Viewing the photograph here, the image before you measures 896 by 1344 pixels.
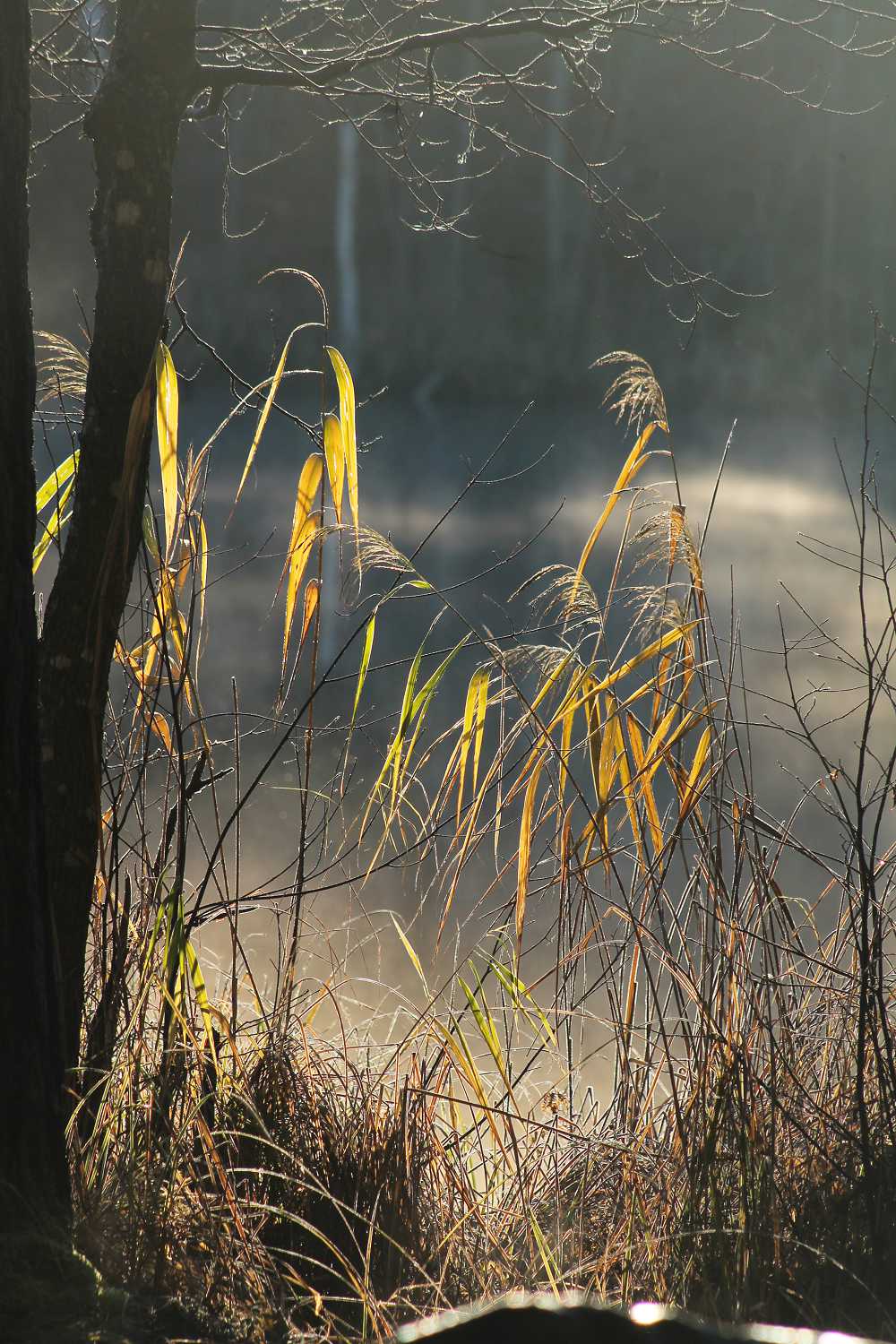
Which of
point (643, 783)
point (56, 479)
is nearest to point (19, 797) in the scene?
point (56, 479)

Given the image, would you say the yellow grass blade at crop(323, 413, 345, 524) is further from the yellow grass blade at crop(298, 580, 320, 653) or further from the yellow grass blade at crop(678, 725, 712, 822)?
the yellow grass blade at crop(678, 725, 712, 822)

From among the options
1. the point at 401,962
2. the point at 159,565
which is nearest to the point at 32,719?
the point at 159,565

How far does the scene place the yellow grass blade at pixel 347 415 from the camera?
1172mm

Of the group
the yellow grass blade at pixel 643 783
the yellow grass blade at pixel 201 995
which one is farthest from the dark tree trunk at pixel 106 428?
the yellow grass blade at pixel 643 783

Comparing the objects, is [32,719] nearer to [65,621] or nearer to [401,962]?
[65,621]

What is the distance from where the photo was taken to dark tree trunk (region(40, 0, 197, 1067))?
1118 millimetres

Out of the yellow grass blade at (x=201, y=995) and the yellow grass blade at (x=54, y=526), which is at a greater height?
the yellow grass blade at (x=54, y=526)

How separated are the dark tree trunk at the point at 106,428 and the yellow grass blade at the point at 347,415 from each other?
18 centimetres

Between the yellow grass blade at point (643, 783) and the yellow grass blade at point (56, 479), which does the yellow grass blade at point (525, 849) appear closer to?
the yellow grass blade at point (643, 783)

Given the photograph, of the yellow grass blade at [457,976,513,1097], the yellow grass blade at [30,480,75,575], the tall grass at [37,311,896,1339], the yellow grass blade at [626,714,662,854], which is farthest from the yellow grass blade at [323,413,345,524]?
the yellow grass blade at [457,976,513,1097]

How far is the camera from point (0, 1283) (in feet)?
2.48

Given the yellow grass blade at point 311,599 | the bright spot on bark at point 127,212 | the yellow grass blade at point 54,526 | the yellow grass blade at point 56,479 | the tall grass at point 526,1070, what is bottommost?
the tall grass at point 526,1070

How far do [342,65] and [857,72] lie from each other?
7526mm

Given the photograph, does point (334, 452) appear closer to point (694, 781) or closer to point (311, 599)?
point (311, 599)
